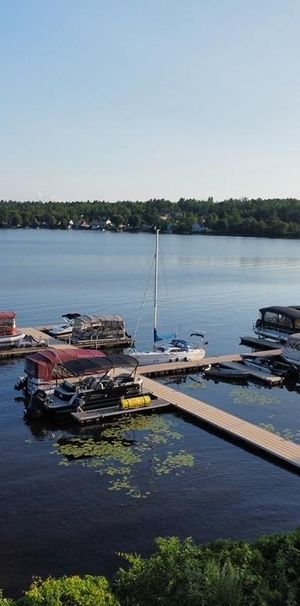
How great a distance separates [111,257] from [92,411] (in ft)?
389

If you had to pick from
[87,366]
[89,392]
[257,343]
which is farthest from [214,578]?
[257,343]

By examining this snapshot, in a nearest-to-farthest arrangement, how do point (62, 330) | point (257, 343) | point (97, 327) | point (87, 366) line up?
1. point (87, 366)
2. point (97, 327)
3. point (62, 330)
4. point (257, 343)

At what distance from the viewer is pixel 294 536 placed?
13.2 metres

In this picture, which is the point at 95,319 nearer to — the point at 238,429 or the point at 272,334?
the point at 272,334

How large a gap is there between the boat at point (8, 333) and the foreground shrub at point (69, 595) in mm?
37081

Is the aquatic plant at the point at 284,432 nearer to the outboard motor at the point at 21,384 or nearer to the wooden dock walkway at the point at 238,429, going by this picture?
the wooden dock walkway at the point at 238,429

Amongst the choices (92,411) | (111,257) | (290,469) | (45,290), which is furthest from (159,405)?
(111,257)

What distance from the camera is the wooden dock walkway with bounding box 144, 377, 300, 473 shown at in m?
25.9

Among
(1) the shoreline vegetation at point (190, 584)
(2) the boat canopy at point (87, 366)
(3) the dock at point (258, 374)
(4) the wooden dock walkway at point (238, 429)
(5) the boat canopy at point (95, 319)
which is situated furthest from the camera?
(5) the boat canopy at point (95, 319)

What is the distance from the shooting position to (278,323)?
172ft

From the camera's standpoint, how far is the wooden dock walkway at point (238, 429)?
84.8 ft

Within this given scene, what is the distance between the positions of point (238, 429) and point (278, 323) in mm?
25044

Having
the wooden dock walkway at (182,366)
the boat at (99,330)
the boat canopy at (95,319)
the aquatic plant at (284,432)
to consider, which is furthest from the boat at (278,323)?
the aquatic plant at (284,432)

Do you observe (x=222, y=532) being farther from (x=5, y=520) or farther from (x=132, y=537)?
(x=5, y=520)
